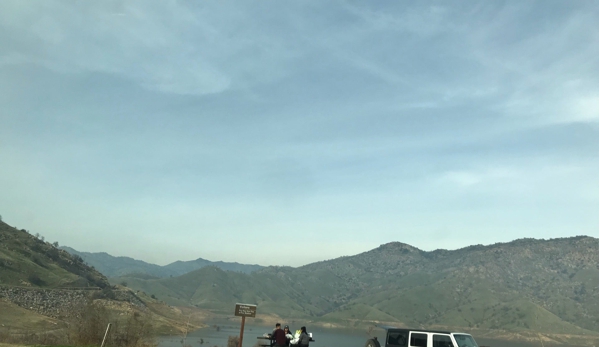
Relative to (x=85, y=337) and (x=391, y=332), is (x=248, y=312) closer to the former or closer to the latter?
(x=391, y=332)

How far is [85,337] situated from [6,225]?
128m

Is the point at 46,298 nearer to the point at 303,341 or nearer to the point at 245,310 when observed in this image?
the point at 245,310

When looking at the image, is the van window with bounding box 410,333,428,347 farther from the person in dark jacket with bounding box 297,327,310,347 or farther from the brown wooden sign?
the brown wooden sign

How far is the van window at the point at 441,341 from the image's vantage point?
65.6 ft

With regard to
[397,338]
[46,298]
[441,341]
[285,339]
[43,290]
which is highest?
[441,341]

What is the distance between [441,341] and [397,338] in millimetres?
2029

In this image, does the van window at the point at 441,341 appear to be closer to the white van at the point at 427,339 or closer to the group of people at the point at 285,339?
the white van at the point at 427,339

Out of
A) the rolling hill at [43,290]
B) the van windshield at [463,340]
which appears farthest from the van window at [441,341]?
the rolling hill at [43,290]

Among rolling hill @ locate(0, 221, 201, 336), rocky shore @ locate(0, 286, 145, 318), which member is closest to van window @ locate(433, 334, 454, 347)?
rolling hill @ locate(0, 221, 201, 336)

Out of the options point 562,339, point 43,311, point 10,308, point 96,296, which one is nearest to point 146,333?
point 10,308

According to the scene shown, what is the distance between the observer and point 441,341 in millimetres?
20172

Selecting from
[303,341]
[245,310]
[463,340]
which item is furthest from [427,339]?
[245,310]

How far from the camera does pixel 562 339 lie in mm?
195875

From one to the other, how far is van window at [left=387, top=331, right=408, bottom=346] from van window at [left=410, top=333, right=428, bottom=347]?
294mm
